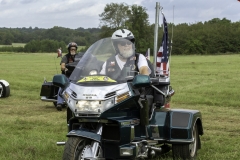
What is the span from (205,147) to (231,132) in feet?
5.76

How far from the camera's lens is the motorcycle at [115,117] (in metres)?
5.20

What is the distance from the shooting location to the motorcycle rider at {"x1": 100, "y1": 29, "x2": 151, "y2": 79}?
5727 millimetres

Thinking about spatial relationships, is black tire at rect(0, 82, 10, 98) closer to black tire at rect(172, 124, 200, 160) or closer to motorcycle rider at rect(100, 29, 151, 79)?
motorcycle rider at rect(100, 29, 151, 79)

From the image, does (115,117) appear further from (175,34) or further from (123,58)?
(175,34)

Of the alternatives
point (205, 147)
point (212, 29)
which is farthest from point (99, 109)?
point (212, 29)

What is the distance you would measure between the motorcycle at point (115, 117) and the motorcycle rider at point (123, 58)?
2.6 inches

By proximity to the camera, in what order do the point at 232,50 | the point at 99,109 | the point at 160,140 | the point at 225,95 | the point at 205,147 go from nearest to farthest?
1. the point at 99,109
2. the point at 160,140
3. the point at 205,147
4. the point at 225,95
5. the point at 232,50

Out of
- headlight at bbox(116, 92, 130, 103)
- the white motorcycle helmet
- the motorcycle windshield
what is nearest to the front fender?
headlight at bbox(116, 92, 130, 103)

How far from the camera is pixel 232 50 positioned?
9112 cm

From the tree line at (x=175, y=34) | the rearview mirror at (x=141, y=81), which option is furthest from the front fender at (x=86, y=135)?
the tree line at (x=175, y=34)

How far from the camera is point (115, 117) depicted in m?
5.34

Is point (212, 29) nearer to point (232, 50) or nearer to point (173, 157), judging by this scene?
point (232, 50)

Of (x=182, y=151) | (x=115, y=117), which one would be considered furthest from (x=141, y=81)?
(x=182, y=151)

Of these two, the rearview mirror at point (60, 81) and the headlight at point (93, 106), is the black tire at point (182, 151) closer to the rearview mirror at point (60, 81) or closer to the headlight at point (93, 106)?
the headlight at point (93, 106)
